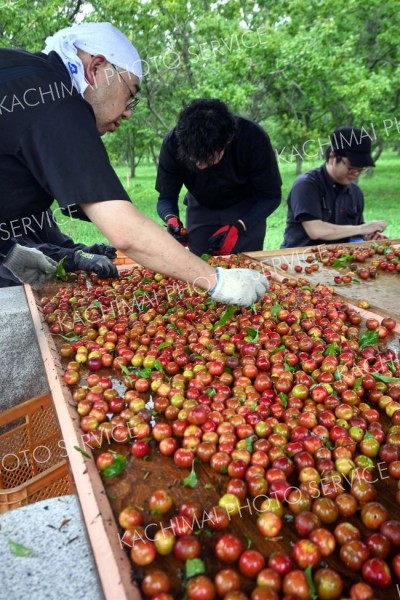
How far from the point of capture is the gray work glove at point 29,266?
3795mm

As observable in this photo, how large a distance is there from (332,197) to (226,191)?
157 centimetres

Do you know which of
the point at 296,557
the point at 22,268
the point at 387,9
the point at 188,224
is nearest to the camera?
the point at 296,557

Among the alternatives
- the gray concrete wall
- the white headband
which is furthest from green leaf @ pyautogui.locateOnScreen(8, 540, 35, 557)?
the white headband

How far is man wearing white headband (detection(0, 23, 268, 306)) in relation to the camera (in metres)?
2.20

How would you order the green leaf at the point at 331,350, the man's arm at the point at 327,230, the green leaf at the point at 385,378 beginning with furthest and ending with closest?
1. the man's arm at the point at 327,230
2. the green leaf at the point at 331,350
3. the green leaf at the point at 385,378

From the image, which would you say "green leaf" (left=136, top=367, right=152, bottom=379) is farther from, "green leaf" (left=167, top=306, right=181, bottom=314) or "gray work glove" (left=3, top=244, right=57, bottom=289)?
"gray work glove" (left=3, top=244, right=57, bottom=289)

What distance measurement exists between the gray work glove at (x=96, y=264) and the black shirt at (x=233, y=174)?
131cm

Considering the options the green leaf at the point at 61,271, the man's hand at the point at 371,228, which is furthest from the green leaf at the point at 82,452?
the man's hand at the point at 371,228

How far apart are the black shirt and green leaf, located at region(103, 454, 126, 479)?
347 cm

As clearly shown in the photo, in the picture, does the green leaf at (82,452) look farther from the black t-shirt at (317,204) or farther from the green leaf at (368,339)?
the black t-shirt at (317,204)

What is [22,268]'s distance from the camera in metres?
3.84

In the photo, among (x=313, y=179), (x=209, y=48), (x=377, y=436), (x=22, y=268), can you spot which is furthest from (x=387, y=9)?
(x=377, y=436)

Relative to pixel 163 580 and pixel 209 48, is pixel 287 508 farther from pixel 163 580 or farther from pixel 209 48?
pixel 209 48

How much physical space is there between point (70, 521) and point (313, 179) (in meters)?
4.87
